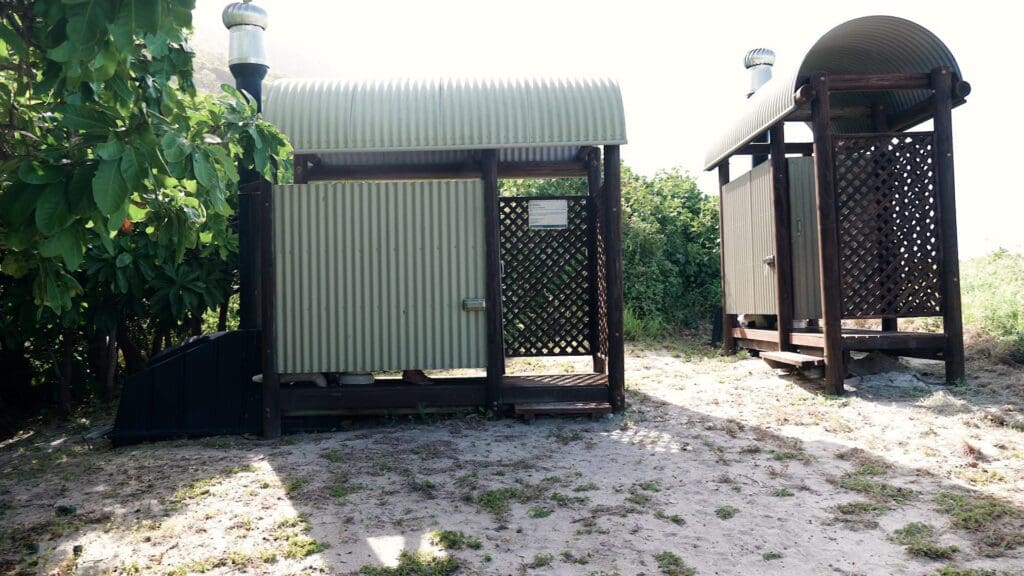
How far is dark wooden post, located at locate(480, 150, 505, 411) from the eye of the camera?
5953 mm

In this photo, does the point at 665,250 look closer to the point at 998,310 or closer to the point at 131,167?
the point at 998,310

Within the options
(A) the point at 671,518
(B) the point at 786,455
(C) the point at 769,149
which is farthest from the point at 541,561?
(C) the point at 769,149

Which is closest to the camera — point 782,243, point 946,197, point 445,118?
point 445,118

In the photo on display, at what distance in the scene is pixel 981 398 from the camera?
619 centimetres

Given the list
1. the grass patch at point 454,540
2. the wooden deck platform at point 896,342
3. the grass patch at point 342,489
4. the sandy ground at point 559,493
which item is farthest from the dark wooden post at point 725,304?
the grass patch at point 454,540

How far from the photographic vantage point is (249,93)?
6.57 meters

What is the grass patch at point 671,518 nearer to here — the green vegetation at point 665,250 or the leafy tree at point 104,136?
the leafy tree at point 104,136

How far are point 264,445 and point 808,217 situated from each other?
6.07 meters

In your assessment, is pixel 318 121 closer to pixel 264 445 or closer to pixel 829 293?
pixel 264 445

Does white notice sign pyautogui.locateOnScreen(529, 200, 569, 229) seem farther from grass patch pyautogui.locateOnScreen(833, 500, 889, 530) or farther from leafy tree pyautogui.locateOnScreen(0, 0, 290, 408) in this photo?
grass patch pyautogui.locateOnScreen(833, 500, 889, 530)

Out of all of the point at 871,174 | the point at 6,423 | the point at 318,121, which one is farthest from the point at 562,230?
the point at 6,423

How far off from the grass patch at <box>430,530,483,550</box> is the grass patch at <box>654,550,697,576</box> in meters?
0.83

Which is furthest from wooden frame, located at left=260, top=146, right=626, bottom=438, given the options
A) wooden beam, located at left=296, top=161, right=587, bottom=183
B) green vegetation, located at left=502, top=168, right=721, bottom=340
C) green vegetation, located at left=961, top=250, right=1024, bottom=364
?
green vegetation, located at left=502, top=168, right=721, bottom=340

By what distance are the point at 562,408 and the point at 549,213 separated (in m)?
1.95
